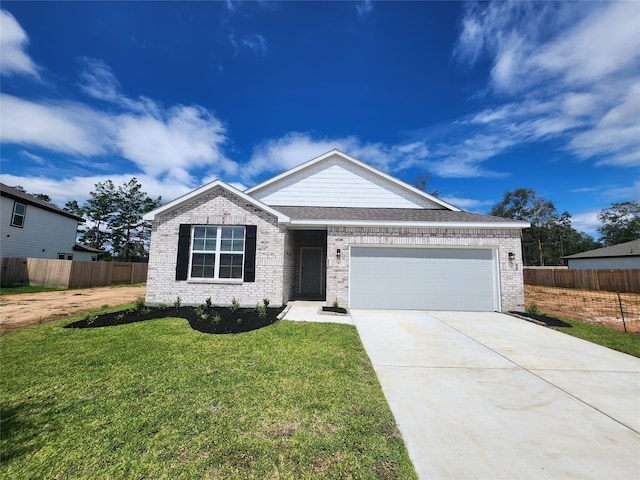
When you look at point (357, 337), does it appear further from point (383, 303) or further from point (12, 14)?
point (12, 14)

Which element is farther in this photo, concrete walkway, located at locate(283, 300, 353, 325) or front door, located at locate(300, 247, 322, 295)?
front door, located at locate(300, 247, 322, 295)

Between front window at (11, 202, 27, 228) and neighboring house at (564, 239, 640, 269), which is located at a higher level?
front window at (11, 202, 27, 228)

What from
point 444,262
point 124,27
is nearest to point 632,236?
point 444,262

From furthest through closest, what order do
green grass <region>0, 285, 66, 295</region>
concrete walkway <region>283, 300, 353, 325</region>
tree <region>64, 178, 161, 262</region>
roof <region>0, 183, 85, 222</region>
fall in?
tree <region>64, 178, 161, 262</region>, roof <region>0, 183, 85, 222</region>, green grass <region>0, 285, 66, 295</region>, concrete walkway <region>283, 300, 353, 325</region>

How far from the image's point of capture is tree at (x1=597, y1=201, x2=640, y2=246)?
49062 mm

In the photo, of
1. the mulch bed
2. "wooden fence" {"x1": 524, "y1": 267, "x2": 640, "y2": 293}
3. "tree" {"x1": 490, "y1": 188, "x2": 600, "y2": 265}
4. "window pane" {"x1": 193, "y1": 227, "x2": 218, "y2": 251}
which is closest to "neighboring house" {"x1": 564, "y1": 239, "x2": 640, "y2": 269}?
"wooden fence" {"x1": 524, "y1": 267, "x2": 640, "y2": 293}

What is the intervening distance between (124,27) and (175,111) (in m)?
4.05

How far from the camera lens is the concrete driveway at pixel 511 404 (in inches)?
95.3

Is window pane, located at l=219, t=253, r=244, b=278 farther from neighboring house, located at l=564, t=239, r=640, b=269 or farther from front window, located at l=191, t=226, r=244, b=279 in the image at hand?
neighboring house, located at l=564, t=239, r=640, b=269

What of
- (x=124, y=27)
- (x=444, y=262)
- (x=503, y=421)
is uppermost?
(x=124, y=27)

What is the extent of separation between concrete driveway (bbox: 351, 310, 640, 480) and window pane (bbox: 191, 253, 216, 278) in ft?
19.4

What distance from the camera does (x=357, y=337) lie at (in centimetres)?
622

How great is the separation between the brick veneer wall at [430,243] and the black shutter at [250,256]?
8.93 feet

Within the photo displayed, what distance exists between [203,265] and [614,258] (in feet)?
124
